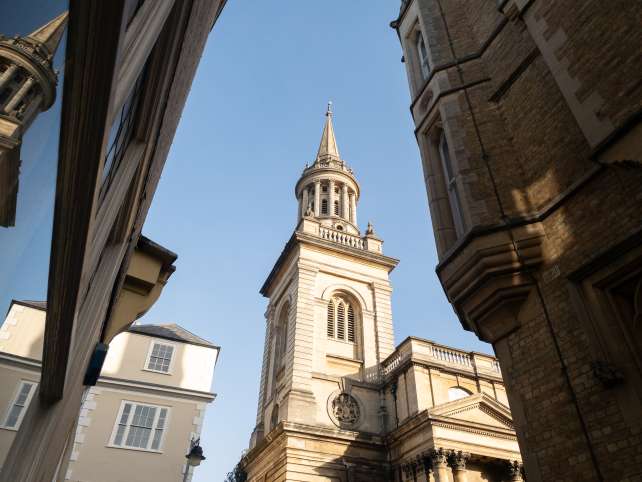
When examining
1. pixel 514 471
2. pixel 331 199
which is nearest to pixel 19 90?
pixel 514 471

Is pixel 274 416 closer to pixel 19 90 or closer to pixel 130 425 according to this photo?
pixel 130 425

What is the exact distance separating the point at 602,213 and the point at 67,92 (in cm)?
Result: 746

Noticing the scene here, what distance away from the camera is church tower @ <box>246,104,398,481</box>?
21891 millimetres

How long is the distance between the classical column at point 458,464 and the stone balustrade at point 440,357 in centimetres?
478

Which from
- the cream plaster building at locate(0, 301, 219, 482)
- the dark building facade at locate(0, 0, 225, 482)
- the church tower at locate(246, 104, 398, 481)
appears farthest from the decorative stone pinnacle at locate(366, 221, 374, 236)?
the dark building facade at locate(0, 0, 225, 482)

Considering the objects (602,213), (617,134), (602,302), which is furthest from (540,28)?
(602,302)

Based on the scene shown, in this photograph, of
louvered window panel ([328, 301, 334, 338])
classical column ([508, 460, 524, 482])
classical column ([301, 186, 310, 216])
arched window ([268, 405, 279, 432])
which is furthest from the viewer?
classical column ([301, 186, 310, 216])

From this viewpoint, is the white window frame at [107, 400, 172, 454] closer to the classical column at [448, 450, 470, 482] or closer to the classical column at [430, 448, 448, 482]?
the classical column at [430, 448, 448, 482]

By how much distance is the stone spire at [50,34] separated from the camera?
116 centimetres

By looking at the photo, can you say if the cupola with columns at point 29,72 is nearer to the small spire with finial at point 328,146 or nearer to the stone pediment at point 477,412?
the stone pediment at point 477,412

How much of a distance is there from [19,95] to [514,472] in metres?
23.4

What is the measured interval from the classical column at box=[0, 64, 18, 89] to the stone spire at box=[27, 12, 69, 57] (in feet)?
0.44

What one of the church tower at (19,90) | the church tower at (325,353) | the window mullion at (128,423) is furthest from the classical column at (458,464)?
the church tower at (19,90)

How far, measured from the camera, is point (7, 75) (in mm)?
1021
